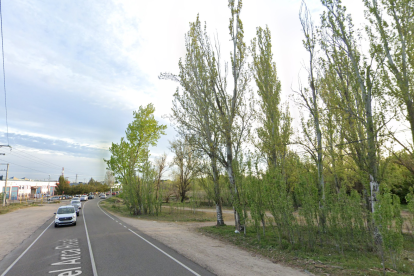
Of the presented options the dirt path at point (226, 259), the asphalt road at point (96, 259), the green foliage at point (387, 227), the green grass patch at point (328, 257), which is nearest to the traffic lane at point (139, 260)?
the asphalt road at point (96, 259)

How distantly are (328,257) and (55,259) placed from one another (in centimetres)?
1011

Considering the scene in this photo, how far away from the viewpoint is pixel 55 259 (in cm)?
890

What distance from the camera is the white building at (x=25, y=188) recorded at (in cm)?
6867

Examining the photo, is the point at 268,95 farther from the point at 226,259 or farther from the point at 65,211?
the point at 65,211

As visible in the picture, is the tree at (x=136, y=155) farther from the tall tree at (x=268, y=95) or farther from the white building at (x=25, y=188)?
the white building at (x=25, y=188)

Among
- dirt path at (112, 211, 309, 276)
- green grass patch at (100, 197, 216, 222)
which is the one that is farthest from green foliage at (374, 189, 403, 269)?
green grass patch at (100, 197, 216, 222)

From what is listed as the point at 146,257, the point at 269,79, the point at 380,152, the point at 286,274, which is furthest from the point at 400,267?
the point at 269,79

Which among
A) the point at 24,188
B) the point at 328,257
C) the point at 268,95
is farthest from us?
the point at 24,188

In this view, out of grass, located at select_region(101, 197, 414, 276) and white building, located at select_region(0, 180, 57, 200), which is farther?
white building, located at select_region(0, 180, 57, 200)

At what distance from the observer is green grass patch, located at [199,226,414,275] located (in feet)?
23.4

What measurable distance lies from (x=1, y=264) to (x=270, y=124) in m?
14.7

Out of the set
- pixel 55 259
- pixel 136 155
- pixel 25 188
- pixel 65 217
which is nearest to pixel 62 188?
pixel 25 188

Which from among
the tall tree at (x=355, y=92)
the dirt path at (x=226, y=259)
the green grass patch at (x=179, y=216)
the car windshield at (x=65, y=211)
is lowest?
the green grass patch at (x=179, y=216)

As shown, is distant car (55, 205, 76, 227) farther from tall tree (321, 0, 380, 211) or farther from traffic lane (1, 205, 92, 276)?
tall tree (321, 0, 380, 211)
